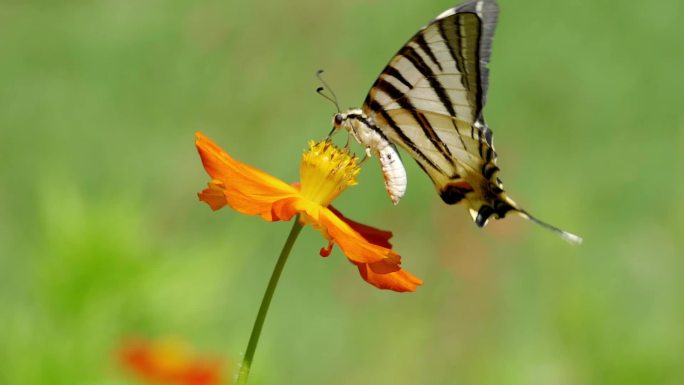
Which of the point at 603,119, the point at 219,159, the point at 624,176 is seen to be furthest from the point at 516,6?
the point at 219,159

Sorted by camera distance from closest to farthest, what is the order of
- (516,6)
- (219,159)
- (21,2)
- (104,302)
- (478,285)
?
1. (219,159)
2. (104,302)
3. (478,285)
4. (21,2)
5. (516,6)

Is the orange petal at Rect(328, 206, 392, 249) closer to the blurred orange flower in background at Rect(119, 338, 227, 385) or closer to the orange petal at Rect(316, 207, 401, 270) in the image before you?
the orange petal at Rect(316, 207, 401, 270)

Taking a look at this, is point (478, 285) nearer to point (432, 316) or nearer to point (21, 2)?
point (432, 316)

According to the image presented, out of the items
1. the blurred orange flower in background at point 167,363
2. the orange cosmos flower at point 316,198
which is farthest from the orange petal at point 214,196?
the blurred orange flower in background at point 167,363

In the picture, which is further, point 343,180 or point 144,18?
point 144,18

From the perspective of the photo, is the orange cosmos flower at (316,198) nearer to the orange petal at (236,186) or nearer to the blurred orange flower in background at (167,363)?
the orange petal at (236,186)

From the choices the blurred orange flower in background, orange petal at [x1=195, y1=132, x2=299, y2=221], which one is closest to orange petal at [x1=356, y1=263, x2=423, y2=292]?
orange petal at [x1=195, y1=132, x2=299, y2=221]
